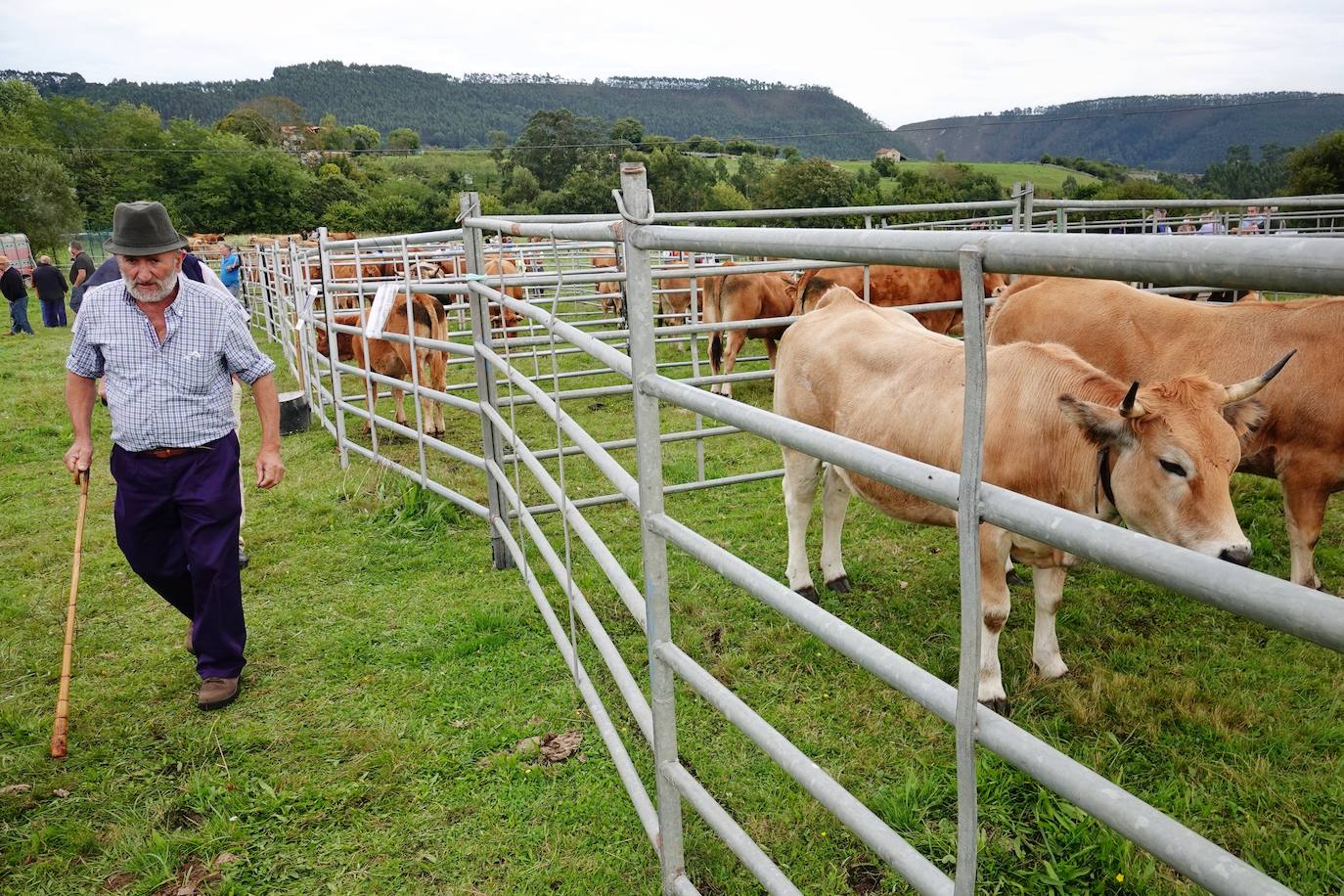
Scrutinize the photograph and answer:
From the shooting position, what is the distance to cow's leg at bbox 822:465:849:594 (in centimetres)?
468

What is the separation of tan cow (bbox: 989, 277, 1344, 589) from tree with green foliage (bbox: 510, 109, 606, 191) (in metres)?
75.4

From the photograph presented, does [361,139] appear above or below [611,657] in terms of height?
above

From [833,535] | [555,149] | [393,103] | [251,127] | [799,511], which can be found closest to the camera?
[799,511]

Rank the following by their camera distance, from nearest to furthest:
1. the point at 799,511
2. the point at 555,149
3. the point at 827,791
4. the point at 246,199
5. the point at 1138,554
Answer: the point at 1138,554 → the point at 827,791 → the point at 799,511 → the point at 246,199 → the point at 555,149

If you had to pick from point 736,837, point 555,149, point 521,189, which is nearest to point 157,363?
point 736,837

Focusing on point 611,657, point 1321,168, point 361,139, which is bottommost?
point 611,657

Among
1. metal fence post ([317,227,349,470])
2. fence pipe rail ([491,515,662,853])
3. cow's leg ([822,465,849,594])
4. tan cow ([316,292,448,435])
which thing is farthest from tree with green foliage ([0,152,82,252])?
cow's leg ([822,465,849,594])

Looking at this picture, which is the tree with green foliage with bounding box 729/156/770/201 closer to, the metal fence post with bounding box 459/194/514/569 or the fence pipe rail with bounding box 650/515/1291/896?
the metal fence post with bounding box 459/194/514/569

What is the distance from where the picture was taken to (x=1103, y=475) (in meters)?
3.13

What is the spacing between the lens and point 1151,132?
18050 centimetres

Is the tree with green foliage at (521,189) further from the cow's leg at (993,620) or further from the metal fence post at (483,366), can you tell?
the cow's leg at (993,620)

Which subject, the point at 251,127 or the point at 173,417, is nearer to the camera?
the point at 173,417

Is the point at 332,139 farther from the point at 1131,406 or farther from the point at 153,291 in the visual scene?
the point at 1131,406

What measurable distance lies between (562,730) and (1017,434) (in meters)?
2.18
